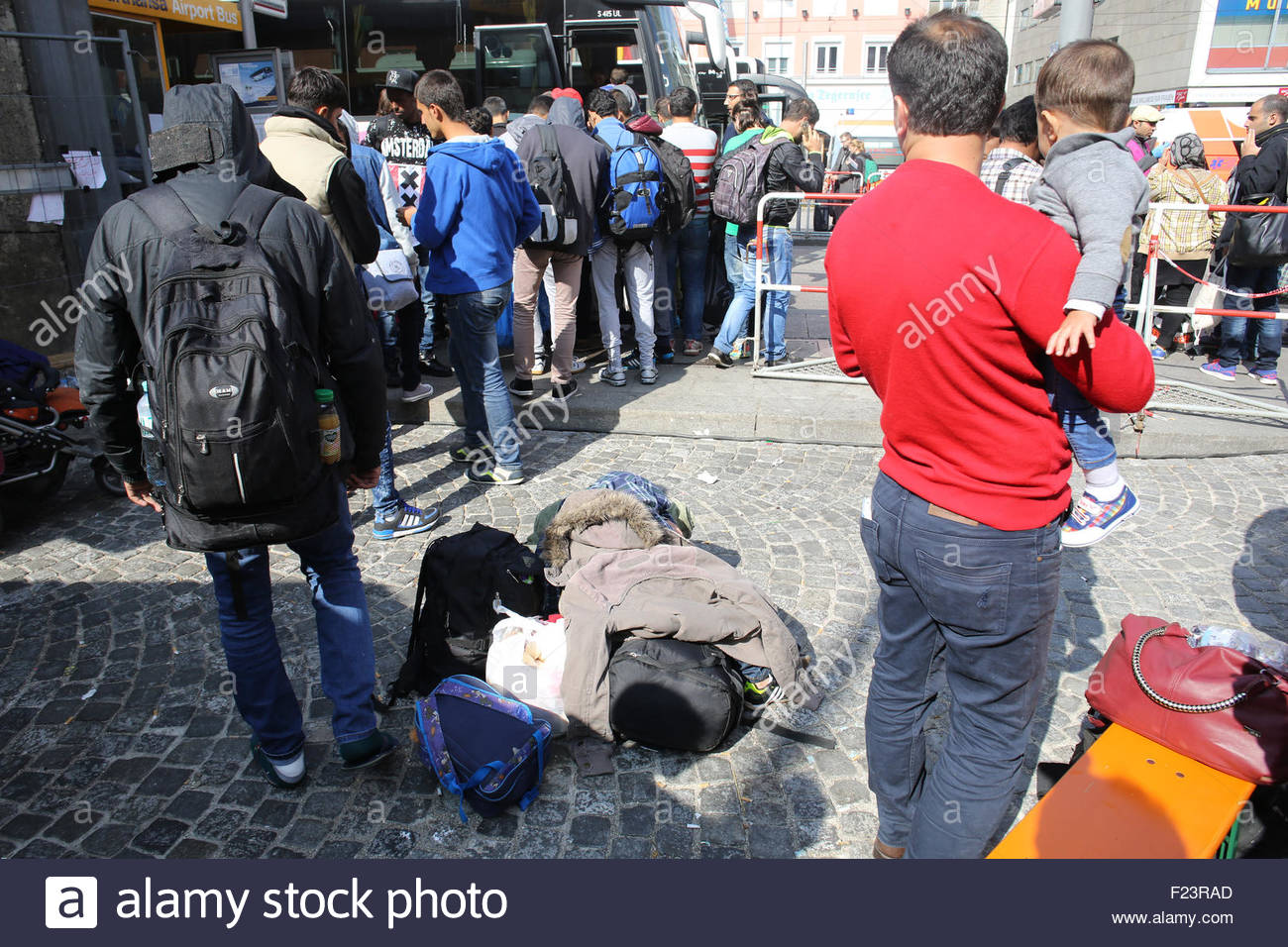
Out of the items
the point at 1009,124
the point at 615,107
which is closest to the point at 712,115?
the point at 615,107

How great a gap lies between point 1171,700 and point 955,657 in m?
0.92

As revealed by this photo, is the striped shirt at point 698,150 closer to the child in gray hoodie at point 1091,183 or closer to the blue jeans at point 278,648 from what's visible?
the child in gray hoodie at point 1091,183

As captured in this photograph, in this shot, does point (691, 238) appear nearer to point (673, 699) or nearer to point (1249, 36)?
point (673, 699)

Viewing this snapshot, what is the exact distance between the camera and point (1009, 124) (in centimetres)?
374

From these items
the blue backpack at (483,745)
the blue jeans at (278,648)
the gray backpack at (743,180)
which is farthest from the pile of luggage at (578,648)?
the gray backpack at (743,180)

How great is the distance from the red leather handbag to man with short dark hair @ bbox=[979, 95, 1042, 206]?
1677 mm

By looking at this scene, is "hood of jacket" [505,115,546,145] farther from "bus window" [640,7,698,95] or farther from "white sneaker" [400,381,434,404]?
"bus window" [640,7,698,95]

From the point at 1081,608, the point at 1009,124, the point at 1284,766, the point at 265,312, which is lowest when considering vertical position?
the point at 1081,608

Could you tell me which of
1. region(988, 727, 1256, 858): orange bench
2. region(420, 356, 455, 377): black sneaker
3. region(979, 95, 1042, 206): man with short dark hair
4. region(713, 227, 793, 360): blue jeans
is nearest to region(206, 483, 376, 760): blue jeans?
region(988, 727, 1256, 858): orange bench

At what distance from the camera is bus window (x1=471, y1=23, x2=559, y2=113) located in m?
9.96

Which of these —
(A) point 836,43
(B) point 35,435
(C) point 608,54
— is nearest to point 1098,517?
(B) point 35,435

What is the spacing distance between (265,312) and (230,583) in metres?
0.85

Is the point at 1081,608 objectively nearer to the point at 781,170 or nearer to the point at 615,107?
the point at 781,170

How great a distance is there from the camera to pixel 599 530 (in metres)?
3.53
